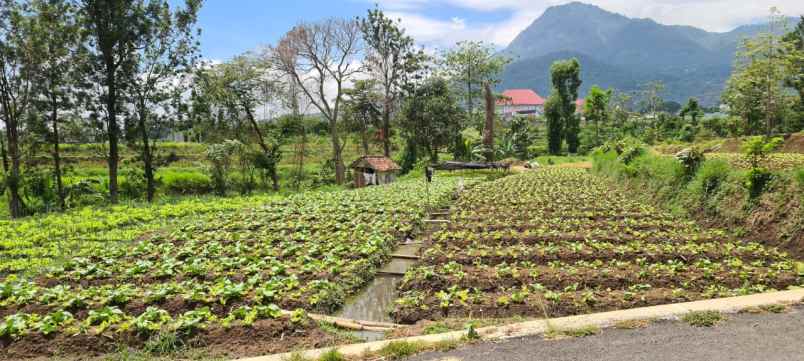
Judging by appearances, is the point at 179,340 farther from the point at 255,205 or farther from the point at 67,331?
the point at 255,205

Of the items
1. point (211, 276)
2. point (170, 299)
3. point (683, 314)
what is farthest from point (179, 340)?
point (683, 314)

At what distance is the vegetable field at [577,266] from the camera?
19.9 ft

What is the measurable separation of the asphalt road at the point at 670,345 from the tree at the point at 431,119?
101ft

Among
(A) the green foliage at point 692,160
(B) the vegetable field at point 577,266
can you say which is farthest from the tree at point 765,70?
(B) the vegetable field at point 577,266

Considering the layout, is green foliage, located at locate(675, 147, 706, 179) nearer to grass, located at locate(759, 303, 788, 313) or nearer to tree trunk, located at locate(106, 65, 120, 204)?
grass, located at locate(759, 303, 788, 313)

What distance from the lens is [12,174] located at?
1911cm

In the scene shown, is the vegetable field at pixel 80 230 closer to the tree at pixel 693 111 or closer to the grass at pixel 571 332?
the grass at pixel 571 332

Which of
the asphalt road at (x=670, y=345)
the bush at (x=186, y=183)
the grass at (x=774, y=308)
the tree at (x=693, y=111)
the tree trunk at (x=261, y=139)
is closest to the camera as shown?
the asphalt road at (x=670, y=345)

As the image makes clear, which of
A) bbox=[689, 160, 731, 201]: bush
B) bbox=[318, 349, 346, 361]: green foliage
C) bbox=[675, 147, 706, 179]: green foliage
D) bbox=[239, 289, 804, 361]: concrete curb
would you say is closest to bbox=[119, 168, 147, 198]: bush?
bbox=[239, 289, 804, 361]: concrete curb

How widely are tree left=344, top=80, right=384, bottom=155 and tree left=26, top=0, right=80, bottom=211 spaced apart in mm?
18354

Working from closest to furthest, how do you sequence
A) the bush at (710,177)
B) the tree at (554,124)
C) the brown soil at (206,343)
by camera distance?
1. the brown soil at (206,343)
2. the bush at (710,177)
3. the tree at (554,124)

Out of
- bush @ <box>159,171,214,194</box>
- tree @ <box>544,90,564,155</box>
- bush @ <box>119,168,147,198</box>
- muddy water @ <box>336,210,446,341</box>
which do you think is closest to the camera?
muddy water @ <box>336,210,446,341</box>

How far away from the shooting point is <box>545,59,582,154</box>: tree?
46.6 meters

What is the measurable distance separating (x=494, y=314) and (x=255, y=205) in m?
12.9
